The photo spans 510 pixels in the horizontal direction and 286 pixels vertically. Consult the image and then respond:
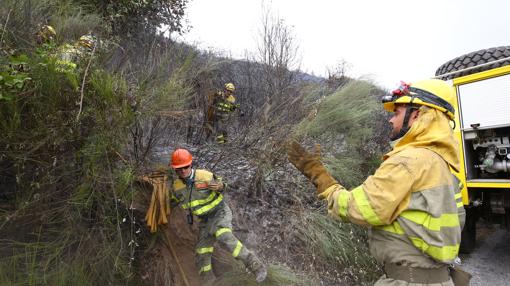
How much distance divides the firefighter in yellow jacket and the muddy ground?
11.1ft

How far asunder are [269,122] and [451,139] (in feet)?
14.1

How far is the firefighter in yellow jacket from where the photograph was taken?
5.58 ft

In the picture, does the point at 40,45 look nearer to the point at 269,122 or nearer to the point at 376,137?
the point at 269,122

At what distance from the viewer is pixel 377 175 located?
1.78 meters

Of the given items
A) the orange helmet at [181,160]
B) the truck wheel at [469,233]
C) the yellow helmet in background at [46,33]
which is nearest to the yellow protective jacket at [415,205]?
the orange helmet at [181,160]

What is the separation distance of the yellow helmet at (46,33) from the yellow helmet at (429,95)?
2.76m

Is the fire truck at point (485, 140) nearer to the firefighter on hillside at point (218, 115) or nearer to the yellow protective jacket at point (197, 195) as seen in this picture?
the yellow protective jacket at point (197, 195)

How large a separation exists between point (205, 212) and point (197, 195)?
20 centimetres

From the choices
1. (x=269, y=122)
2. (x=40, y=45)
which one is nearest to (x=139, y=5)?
(x=269, y=122)

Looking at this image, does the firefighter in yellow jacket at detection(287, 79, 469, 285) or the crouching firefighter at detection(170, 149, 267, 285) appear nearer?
the firefighter in yellow jacket at detection(287, 79, 469, 285)

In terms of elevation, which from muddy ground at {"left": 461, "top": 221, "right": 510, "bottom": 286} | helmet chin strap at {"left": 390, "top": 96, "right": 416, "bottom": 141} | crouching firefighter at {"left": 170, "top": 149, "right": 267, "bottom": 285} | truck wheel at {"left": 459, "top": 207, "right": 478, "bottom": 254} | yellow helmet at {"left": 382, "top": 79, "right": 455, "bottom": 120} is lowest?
muddy ground at {"left": 461, "top": 221, "right": 510, "bottom": 286}

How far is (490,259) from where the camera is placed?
5242 mm

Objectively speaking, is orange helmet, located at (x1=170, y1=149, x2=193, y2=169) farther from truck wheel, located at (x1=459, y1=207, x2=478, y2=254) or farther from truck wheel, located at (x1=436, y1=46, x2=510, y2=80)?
truck wheel, located at (x1=459, y1=207, x2=478, y2=254)

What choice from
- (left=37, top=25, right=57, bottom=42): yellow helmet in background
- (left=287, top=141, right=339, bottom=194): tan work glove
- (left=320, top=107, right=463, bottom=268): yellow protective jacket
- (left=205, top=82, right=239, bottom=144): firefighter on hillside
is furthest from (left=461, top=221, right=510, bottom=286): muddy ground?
(left=37, top=25, right=57, bottom=42): yellow helmet in background
